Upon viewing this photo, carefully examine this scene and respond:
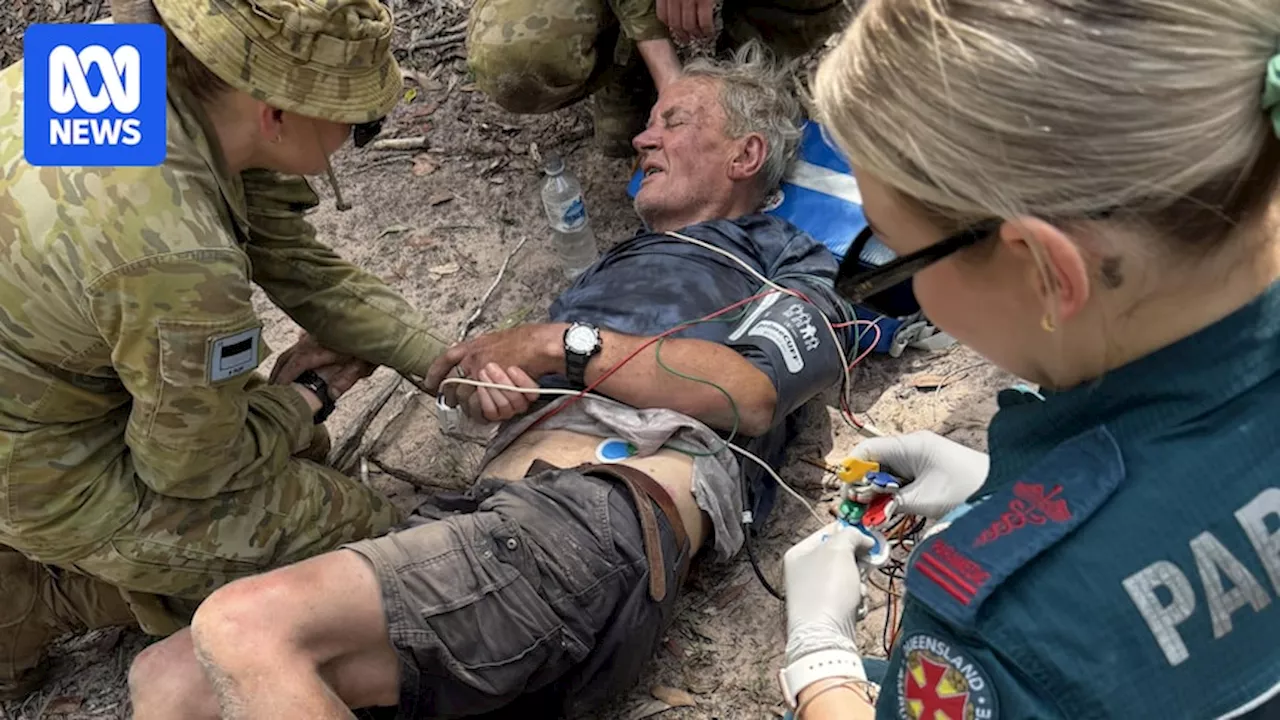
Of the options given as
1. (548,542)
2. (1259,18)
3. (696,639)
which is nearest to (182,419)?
(548,542)

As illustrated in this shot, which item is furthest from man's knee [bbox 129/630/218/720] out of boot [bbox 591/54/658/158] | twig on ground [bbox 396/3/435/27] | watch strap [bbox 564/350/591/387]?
twig on ground [bbox 396/3/435/27]

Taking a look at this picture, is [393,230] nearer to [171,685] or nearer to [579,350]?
[579,350]

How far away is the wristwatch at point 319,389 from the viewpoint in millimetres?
3559

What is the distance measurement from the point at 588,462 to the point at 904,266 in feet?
5.87

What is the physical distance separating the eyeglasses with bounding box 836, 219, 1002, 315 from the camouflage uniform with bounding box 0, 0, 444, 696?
146cm

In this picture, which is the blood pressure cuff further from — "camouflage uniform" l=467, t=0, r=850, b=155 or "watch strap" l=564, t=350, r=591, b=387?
"camouflage uniform" l=467, t=0, r=850, b=155

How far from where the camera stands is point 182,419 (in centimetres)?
265

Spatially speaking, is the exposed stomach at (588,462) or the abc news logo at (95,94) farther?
the exposed stomach at (588,462)

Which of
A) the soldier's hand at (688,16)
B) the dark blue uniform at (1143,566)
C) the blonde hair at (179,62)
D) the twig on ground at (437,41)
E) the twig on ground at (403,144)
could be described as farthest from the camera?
the twig on ground at (437,41)

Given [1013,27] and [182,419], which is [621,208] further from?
[1013,27]

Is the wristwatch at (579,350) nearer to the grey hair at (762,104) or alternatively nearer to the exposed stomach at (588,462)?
the exposed stomach at (588,462)

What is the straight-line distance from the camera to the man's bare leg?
2443 mm

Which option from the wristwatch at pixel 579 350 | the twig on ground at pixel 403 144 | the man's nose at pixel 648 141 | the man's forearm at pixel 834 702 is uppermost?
the man's nose at pixel 648 141

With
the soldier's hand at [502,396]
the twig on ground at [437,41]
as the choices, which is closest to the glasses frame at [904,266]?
the soldier's hand at [502,396]
